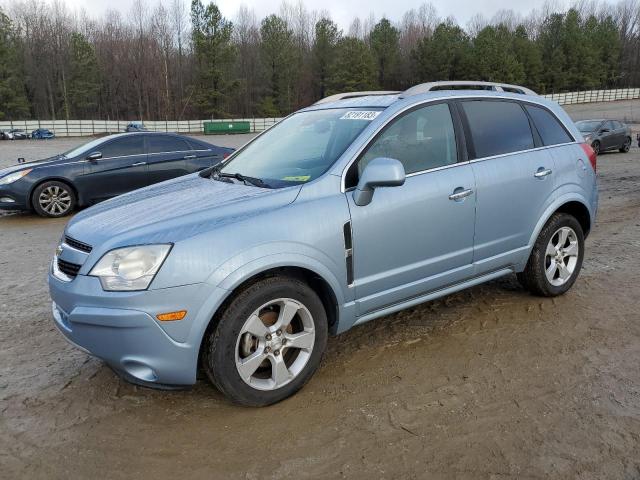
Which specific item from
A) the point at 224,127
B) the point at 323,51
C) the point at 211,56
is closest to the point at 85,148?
the point at 224,127

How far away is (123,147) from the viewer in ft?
31.2

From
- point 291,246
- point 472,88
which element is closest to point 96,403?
point 291,246

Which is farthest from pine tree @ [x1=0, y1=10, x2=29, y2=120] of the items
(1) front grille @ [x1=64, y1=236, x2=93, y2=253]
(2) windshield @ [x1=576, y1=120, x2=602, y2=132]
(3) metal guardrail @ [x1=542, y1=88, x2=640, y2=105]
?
(1) front grille @ [x1=64, y1=236, x2=93, y2=253]

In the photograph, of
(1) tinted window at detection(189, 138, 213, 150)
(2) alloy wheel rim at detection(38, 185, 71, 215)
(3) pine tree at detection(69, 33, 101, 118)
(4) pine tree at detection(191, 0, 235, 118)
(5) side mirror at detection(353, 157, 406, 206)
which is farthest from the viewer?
(3) pine tree at detection(69, 33, 101, 118)

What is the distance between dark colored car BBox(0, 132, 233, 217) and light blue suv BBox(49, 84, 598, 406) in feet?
18.7

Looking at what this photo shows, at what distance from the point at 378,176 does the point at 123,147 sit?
7.53 metres

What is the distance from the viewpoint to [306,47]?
3231 inches

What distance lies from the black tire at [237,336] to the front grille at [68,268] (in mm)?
844

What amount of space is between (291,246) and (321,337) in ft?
2.04

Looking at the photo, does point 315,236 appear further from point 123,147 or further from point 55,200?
point 55,200

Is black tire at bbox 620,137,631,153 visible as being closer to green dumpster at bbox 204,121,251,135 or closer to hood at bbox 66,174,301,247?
hood at bbox 66,174,301,247

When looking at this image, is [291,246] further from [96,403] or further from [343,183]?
[96,403]

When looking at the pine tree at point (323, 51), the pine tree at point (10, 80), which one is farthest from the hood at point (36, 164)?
the pine tree at point (323, 51)

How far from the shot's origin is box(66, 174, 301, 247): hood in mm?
2889
